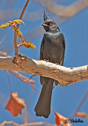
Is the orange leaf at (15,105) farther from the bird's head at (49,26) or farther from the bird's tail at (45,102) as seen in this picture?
the bird's head at (49,26)

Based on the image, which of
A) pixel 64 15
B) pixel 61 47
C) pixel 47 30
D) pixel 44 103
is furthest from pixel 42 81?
pixel 64 15

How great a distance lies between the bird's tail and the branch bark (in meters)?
1.14

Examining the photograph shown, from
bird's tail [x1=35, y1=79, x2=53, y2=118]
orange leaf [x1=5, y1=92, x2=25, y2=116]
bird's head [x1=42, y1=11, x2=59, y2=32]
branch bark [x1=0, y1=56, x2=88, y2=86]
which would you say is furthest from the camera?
bird's head [x1=42, y1=11, x2=59, y2=32]

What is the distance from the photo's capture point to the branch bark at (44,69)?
260 cm

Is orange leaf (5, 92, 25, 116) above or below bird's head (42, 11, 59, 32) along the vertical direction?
below

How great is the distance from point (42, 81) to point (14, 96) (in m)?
0.72

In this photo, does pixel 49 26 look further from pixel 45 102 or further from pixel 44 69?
pixel 44 69

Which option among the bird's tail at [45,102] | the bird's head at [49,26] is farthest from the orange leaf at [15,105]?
the bird's head at [49,26]

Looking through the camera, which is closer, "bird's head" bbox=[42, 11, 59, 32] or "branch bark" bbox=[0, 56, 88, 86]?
"branch bark" bbox=[0, 56, 88, 86]

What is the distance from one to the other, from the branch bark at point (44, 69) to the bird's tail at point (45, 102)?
114 centimetres

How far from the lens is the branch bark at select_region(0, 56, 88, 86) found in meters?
2.60

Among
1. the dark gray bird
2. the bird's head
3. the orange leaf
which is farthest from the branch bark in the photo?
the bird's head

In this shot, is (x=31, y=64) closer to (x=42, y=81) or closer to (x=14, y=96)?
(x=14, y=96)

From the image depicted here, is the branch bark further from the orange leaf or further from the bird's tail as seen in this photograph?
the bird's tail
